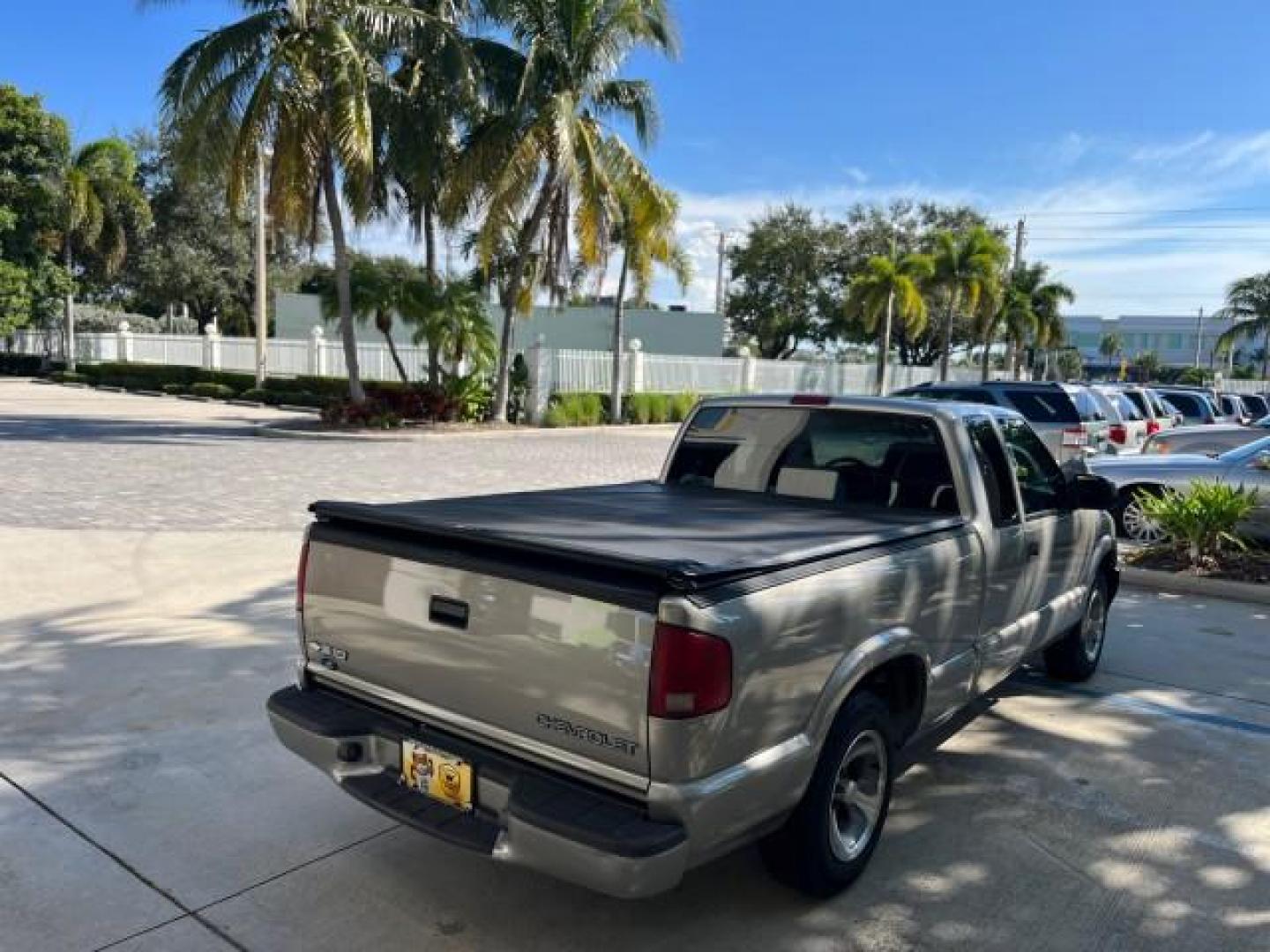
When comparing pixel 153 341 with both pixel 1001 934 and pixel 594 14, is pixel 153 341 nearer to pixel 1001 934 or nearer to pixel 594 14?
pixel 594 14

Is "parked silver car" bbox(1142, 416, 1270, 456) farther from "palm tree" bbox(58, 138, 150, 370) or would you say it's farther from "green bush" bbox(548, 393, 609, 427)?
"palm tree" bbox(58, 138, 150, 370)

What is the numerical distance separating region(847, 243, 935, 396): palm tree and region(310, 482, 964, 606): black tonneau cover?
3440 centimetres

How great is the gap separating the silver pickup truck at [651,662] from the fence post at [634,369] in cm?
2417

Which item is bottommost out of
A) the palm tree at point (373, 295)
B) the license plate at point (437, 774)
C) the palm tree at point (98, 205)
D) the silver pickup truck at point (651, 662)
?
the license plate at point (437, 774)

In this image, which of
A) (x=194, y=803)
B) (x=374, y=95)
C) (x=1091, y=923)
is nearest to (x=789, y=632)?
(x=1091, y=923)

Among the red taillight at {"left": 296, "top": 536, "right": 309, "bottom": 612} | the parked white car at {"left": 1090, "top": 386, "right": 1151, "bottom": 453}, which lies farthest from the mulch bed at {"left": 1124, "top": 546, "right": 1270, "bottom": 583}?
the red taillight at {"left": 296, "top": 536, "right": 309, "bottom": 612}

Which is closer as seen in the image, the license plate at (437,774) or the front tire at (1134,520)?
the license plate at (437,774)

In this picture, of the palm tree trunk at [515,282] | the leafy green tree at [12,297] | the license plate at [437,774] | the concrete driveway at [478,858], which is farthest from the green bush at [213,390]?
the license plate at [437,774]

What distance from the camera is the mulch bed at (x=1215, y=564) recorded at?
27.4 feet

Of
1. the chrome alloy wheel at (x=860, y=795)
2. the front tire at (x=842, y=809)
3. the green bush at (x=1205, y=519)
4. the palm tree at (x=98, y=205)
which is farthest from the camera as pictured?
the palm tree at (x=98, y=205)

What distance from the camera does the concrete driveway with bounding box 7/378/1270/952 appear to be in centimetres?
317

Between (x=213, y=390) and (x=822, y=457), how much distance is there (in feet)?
100

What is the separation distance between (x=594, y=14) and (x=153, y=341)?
2743 cm

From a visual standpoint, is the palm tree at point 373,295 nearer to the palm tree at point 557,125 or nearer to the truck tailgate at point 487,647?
the palm tree at point 557,125
